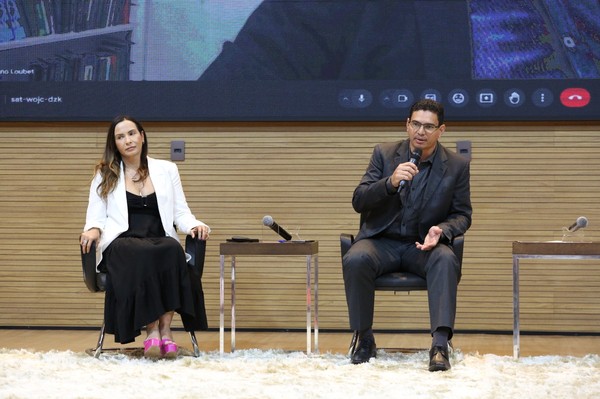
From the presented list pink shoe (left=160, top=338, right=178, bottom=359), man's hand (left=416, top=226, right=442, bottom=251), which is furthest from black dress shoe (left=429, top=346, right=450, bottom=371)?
pink shoe (left=160, top=338, right=178, bottom=359)

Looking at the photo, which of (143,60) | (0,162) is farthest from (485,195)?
(0,162)

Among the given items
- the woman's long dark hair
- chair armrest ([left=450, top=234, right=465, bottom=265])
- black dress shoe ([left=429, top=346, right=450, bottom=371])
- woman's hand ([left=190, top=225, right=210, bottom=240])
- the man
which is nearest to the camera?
black dress shoe ([left=429, top=346, right=450, bottom=371])

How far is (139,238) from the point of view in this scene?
4.08 metres

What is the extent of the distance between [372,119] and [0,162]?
2.31 m

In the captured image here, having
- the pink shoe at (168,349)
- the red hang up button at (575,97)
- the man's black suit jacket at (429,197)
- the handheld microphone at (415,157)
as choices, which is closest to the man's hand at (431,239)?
the man's black suit jacket at (429,197)

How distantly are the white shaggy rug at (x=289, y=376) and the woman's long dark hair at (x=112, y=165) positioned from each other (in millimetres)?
788

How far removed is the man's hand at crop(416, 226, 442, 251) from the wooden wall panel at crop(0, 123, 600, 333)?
1534 mm

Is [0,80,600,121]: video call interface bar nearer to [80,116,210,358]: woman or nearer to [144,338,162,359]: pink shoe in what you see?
[80,116,210,358]: woman

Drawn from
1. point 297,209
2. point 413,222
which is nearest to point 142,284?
point 413,222

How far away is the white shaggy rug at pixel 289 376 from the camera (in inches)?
114

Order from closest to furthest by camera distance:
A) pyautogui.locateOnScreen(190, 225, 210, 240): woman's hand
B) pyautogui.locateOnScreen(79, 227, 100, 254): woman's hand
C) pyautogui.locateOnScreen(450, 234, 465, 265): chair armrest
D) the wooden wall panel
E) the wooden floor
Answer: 1. pyautogui.locateOnScreen(450, 234, 465, 265): chair armrest
2. pyautogui.locateOnScreen(79, 227, 100, 254): woman's hand
3. pyautogui.locateOnScreen(190, 225, 210, 240): woman's hand
4. the wooden floor
5. the wooden wall panel

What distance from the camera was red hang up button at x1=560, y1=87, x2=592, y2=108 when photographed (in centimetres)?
502

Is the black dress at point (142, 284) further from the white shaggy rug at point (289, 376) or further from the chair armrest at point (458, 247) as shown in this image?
the chair armrest at point (458, 247)

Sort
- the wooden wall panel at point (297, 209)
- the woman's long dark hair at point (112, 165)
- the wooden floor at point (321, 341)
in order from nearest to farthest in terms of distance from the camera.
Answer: the woman's long dark hair at point (112, 165), the wooden floor at point (321, 341), the wooden wall panel at point (297, 209)
